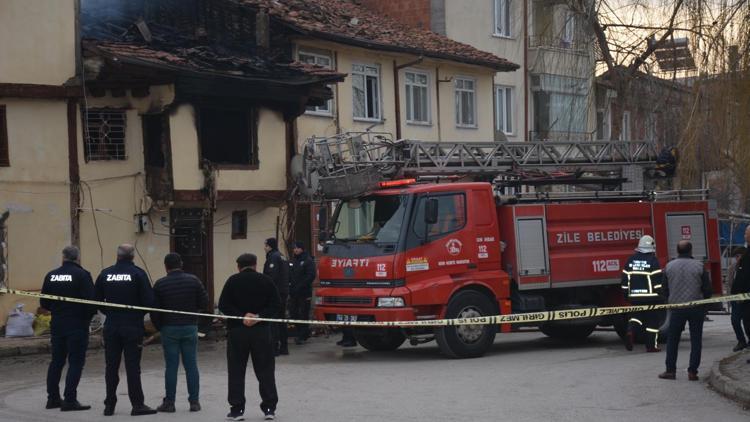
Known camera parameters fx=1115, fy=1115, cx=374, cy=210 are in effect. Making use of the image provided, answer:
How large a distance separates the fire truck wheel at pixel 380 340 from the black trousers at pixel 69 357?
6.34 meters

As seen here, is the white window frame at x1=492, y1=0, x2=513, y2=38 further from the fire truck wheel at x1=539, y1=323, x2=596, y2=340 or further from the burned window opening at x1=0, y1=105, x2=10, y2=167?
the burned window opening at x1=0, y1=105, x2=10, y2=167

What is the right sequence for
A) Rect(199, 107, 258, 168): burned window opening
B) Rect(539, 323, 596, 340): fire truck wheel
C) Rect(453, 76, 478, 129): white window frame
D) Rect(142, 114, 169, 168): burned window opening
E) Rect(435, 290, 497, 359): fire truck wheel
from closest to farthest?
Rect(435, 290, 497, 359): fire truck wheel
Rect(539, 323, 596, 340): fire truck wheel
Rect(142, 114, 169, 168): burned window opening
Rect(199, 107, 258, 168): burned window opening
Rect(453, 76, 478, 129): white window frame

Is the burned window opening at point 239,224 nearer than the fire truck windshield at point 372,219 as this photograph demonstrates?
No

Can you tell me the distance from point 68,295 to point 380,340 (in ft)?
23.9

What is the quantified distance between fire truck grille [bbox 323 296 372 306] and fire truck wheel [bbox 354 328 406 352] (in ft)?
2.47

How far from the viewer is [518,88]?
1406 inches

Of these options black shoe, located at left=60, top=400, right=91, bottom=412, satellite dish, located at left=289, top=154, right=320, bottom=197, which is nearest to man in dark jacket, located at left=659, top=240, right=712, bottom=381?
black shoe, located at left=60, top=400, right=91, bottom=412

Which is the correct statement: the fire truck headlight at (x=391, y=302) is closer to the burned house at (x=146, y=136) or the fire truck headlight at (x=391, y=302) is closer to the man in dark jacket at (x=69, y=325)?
the man in dark jacket at (x=69, y=325)

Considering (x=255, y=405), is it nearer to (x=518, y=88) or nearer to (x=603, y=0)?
(x=603, y=0)

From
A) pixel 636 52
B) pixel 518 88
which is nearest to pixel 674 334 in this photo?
pixel 636 52

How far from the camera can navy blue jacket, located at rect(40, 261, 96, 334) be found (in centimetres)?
1244

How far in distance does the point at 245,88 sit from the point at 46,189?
4432 mm

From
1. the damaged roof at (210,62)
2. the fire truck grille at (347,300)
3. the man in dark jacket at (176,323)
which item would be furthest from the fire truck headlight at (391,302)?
the damaged roof at (210,62)

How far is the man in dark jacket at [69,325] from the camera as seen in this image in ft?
40.6
